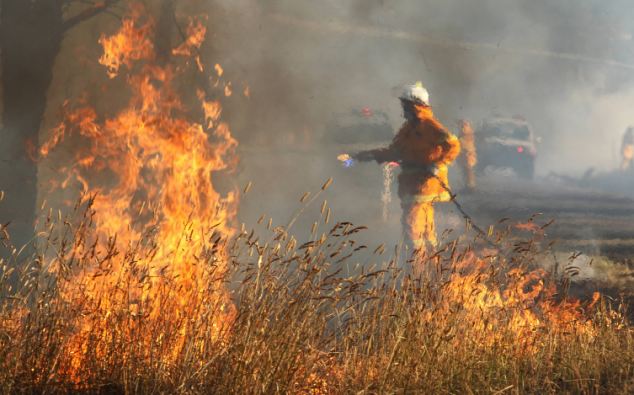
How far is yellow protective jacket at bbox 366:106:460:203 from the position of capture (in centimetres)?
723

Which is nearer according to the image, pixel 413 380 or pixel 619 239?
pixel 413 380

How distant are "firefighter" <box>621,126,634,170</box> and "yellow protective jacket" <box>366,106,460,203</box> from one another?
22.3m

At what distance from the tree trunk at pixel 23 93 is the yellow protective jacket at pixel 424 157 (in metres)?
3.68

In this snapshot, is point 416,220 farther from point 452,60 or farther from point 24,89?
point 452,60

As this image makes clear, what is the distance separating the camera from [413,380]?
3.23 meters

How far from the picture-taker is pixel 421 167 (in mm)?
7309

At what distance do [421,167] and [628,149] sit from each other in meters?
22.6

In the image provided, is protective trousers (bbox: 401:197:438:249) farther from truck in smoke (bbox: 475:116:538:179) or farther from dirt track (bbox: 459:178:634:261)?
truck in smoke (bbox: 475:116:538:179)

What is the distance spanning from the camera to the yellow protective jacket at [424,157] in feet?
23.7

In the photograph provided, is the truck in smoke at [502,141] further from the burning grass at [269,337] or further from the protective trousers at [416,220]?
the burning grass at [269,337]

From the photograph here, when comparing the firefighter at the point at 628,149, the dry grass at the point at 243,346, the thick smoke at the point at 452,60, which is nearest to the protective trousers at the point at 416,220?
the dry grass at the point at 243,346

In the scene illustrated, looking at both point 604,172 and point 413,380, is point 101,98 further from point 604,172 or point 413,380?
point 604,172

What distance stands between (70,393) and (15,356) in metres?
0.27

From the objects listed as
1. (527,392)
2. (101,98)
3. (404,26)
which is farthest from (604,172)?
(527,392)
